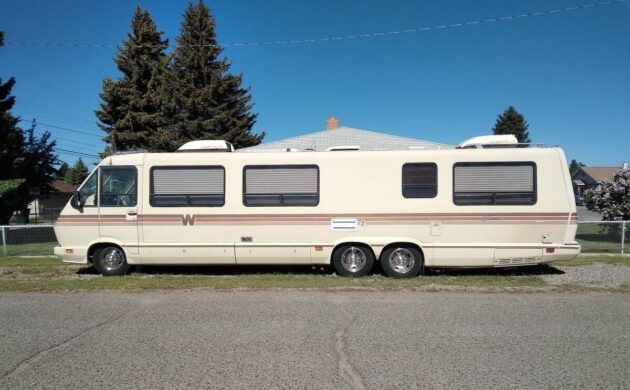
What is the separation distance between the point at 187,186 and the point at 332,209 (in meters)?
2.99

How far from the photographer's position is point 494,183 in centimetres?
859

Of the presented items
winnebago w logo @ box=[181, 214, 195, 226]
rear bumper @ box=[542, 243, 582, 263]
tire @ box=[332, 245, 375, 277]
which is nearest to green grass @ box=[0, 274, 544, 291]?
tire @ box=[332, 245, 375, 277]

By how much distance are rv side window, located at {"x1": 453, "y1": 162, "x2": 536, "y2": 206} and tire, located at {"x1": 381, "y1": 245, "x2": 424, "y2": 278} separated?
1313 mm

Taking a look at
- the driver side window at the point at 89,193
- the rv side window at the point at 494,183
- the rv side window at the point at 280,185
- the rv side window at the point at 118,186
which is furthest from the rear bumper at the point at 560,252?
the driver side window at the point at 89,193

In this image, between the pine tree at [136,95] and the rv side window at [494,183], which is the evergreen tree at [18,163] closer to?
the pine tree at [136,95]

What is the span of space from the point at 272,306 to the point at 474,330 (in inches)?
112

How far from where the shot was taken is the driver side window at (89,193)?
9.09 metres

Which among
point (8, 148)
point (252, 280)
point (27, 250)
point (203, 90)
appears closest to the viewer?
point (252, 280)

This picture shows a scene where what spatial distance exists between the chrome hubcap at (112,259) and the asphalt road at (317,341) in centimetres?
187

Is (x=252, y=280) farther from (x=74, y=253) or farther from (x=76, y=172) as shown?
(x=76, y=172)

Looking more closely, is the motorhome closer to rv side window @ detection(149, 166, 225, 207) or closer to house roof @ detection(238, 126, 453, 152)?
rv side window @ detection(149, 166, 225, 207)

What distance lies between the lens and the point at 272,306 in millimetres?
6566

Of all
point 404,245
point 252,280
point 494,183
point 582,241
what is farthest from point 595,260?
point 252,280

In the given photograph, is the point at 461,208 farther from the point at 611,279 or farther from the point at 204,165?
the point at 204,165
